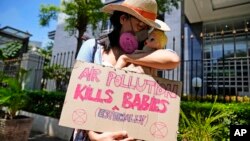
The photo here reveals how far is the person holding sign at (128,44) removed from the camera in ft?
4.10

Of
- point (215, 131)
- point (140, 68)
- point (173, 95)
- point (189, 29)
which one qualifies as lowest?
point (215, 131)

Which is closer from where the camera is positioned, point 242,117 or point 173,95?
point 173,95

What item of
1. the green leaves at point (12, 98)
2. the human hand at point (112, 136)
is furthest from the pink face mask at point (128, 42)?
the green leaves at point (12, 98)

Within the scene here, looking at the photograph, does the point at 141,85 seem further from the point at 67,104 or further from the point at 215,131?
the point at 215,131

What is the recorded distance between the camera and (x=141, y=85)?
125 cm

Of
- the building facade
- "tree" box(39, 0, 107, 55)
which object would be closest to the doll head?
"tree" box(39, 0, 107, 55)

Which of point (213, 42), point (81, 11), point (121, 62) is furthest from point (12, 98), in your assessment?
point (213, 42)

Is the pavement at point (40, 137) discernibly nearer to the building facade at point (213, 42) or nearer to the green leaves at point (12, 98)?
the green leaves at point (12, 98)

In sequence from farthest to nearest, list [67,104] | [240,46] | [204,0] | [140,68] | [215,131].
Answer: [240,46] → [204,0] → [215,131] → [140,68] → [67,104]

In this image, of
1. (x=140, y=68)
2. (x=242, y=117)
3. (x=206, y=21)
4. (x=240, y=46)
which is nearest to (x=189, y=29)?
(x=206, y=21)

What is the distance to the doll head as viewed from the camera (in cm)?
132

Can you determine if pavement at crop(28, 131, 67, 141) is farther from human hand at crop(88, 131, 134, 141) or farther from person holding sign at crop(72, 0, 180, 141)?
human hand at crop(88, 131, 134, 141)

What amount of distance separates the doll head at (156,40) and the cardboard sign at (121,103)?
182 millimetres

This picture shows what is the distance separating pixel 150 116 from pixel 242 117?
142 inches
